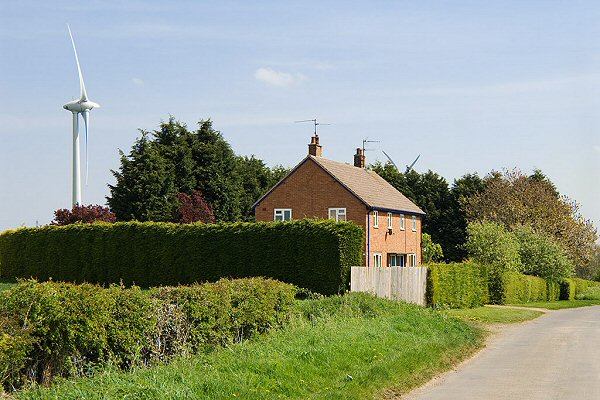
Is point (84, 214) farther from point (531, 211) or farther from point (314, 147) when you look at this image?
point (531, 211)

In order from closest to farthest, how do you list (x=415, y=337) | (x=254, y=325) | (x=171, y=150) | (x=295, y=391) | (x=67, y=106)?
(x=295, y=391) < (x=254, y=325) < (x=415, y=337) < (x=67, y=106) < (x=171, y=150)

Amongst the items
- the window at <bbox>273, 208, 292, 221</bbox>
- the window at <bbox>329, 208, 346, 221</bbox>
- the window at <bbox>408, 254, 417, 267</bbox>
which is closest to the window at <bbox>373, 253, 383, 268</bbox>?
the window at <bbox>329, 208, 346, 221</bbox>

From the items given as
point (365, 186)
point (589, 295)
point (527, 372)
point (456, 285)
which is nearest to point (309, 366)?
point (527, 372)

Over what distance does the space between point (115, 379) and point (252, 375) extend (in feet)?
7.35

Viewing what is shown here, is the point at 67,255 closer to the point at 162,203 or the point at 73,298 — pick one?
the point at 162,203

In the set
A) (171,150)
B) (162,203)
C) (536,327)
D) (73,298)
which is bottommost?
(536,327)

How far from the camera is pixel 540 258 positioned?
6275 centimetres

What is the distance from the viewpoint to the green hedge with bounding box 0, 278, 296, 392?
1169cm

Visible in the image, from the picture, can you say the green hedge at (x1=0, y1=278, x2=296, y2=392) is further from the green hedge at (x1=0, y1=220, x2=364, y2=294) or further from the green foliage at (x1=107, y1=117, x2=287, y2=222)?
the green foliage at (x1=107, y1=117, x2=287, y2=222)

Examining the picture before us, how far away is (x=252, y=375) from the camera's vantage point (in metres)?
12.1

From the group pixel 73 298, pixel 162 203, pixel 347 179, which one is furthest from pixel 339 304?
pixel 162 203

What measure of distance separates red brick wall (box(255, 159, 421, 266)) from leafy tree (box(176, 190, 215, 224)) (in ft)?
29.6

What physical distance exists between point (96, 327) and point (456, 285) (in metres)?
28.1

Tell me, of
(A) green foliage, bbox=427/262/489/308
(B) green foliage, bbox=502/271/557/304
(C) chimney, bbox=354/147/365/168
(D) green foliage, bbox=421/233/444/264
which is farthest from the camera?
(D) green foliage, bbox=421/233/444/264
